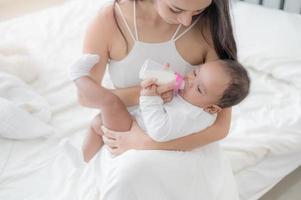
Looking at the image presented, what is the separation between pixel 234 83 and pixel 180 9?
0.79 feet

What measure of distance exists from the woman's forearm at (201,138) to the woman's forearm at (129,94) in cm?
15

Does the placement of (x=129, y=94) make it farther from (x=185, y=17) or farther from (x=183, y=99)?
(x=185, y=17)

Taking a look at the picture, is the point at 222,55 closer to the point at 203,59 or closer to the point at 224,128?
the point at 203,59

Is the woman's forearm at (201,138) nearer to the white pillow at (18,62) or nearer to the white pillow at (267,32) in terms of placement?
the white pillow at (267,32)

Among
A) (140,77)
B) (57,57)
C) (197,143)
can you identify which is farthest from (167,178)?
(57,57)

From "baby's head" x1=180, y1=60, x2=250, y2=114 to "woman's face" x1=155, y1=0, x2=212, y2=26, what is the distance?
0.15m

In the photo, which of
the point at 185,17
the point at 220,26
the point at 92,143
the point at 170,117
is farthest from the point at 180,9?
the point at 92,143

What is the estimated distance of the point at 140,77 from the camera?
1284 millimetres

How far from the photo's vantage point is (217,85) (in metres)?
→ 1.23

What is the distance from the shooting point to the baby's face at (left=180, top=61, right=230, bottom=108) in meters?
1.23

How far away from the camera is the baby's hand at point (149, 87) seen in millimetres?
1222

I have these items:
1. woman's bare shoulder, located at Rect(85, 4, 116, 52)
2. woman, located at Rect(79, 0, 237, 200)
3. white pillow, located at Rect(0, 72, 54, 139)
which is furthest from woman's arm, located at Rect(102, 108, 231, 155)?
white pillow, located at Rect(0, 72, 54, 139)

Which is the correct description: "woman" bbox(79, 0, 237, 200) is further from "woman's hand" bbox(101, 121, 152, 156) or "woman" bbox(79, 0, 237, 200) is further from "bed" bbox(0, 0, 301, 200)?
"bed" bbox(0, 0, 301, 200)

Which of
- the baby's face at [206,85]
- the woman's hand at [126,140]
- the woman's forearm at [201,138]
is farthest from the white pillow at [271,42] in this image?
the woman's hand at [126,140]
